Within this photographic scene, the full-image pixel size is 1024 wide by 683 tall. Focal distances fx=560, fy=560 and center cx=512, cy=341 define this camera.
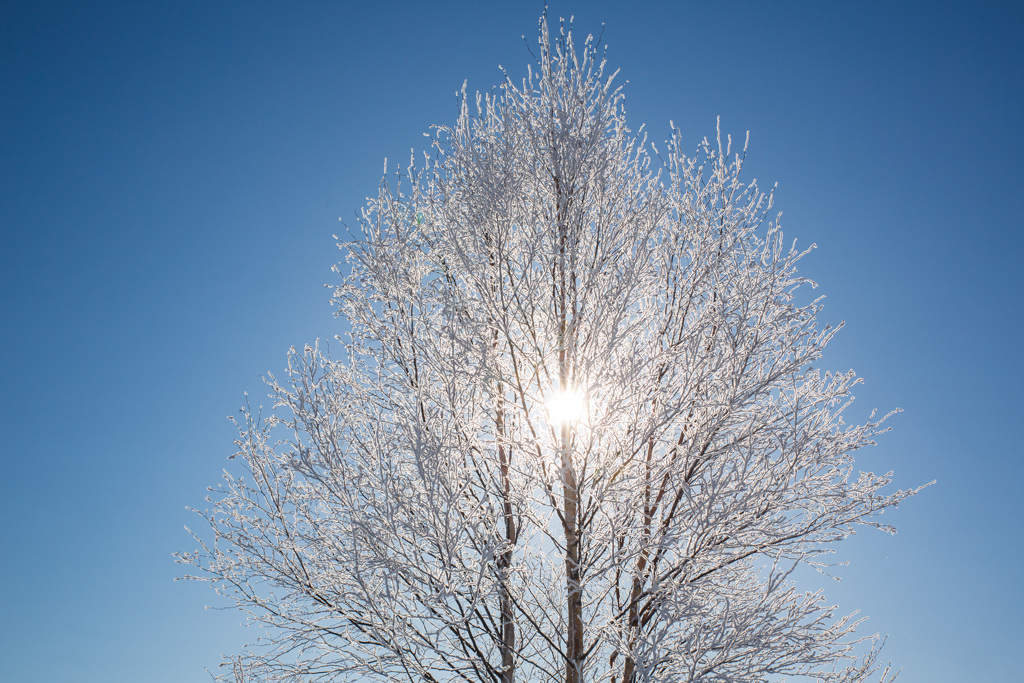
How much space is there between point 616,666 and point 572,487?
1.54 metres

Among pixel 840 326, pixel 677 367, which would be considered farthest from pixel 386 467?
pixel 840 326

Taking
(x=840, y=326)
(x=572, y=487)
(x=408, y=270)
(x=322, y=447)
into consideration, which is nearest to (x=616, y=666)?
(x=572, y=487)

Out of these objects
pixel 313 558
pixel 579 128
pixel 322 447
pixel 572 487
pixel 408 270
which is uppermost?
pixel 579 128

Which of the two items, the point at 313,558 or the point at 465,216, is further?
the point at 465,216

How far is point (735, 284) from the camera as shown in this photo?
435cm

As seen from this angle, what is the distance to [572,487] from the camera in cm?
412

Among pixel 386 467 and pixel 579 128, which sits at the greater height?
pixel 579 128

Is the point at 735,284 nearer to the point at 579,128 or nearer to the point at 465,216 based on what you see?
the point at 579,128

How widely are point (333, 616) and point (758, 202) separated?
472 cm

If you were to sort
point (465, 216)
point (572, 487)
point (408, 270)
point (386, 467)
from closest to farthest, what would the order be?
point (386, 467), point (572, 487), point (465, 216), point (408, 270)

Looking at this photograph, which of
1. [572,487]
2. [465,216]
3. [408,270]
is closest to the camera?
[572,487]

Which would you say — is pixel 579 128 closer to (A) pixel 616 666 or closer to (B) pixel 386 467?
(B) pixel 386 467

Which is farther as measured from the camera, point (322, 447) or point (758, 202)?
point (758, 202)

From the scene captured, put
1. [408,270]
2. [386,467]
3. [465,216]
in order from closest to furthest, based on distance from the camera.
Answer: [386,467] → [465,216] → [408,270]
